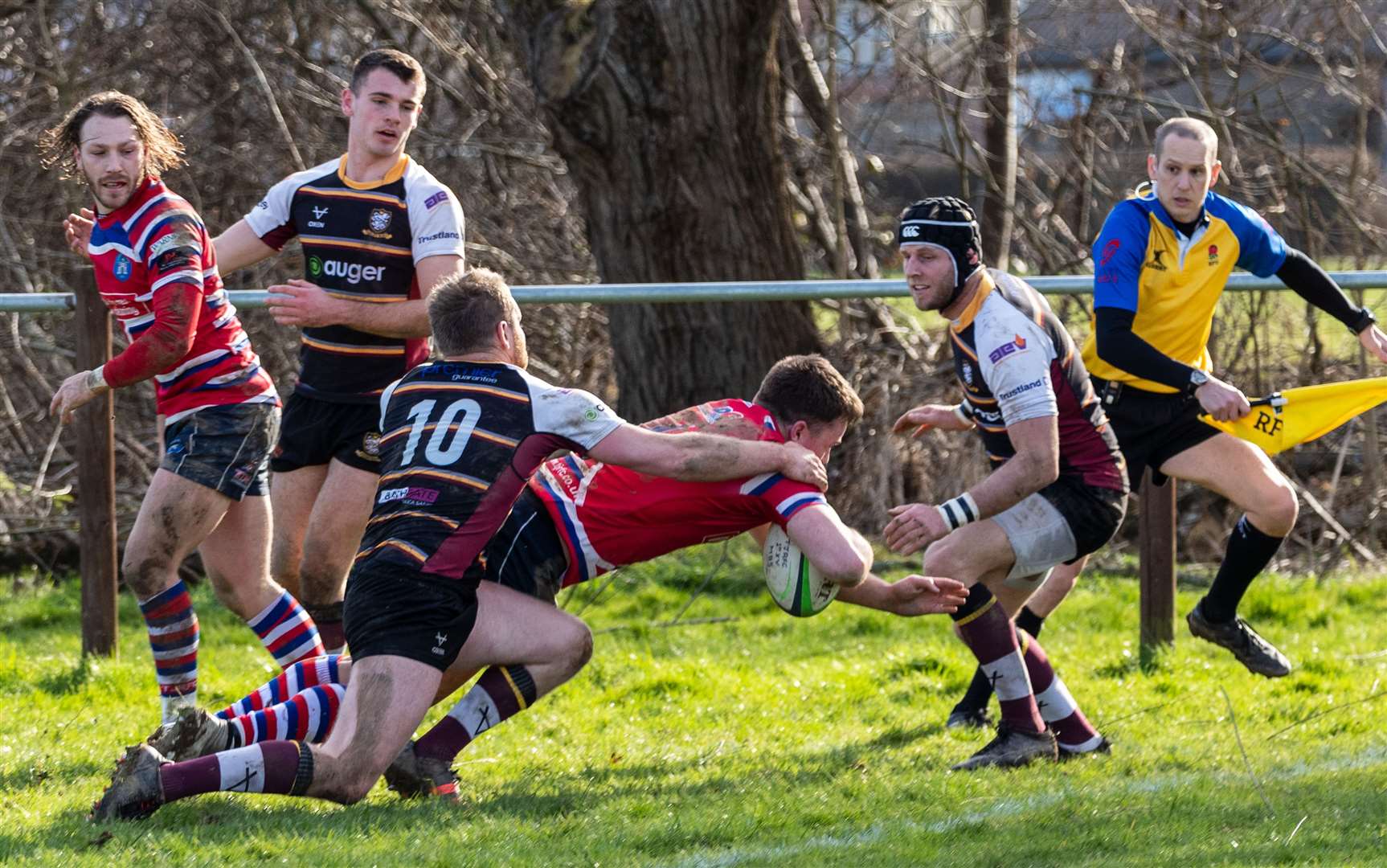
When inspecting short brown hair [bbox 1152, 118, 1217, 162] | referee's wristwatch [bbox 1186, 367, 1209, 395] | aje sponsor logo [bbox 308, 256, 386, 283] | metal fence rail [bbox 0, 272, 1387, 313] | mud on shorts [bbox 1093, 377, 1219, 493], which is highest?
short brown hair [bbox 1152, 118, 1217, 162]

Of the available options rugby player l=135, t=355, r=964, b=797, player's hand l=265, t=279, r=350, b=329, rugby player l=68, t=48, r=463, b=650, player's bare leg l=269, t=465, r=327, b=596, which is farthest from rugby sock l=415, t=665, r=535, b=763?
player's hand l=265, t=279, r=350, b=329

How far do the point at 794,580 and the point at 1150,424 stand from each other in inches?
74.4

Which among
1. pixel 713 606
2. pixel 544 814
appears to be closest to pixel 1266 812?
pixel 544 814

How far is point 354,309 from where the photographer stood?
17.7 feet

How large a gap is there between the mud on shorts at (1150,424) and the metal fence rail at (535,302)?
70cm

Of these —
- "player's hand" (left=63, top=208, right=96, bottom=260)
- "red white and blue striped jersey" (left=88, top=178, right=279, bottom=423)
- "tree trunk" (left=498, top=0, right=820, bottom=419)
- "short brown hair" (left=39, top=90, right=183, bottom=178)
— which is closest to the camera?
"red white and blue striped jersey" (left=88, top=178, right=279, bottom=423)

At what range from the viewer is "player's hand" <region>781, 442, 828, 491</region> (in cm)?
449

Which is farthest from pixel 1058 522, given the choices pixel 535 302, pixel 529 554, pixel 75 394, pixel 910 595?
pixel 75 394

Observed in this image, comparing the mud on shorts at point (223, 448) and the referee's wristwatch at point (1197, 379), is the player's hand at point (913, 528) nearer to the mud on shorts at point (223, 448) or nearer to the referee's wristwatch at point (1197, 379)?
the referee's wristwatch at point (1197, 379)

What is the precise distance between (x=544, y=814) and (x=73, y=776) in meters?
1.54

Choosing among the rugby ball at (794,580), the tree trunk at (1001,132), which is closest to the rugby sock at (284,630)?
the rugby ball at (794,580)

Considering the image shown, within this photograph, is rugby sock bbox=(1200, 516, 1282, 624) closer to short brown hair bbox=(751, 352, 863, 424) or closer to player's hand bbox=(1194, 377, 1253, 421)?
player's hand bbox=(1194, 377, 1253, 421)

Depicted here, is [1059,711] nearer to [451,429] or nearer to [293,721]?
[451,429]

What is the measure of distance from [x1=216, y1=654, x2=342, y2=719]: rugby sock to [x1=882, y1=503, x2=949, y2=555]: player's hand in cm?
174
